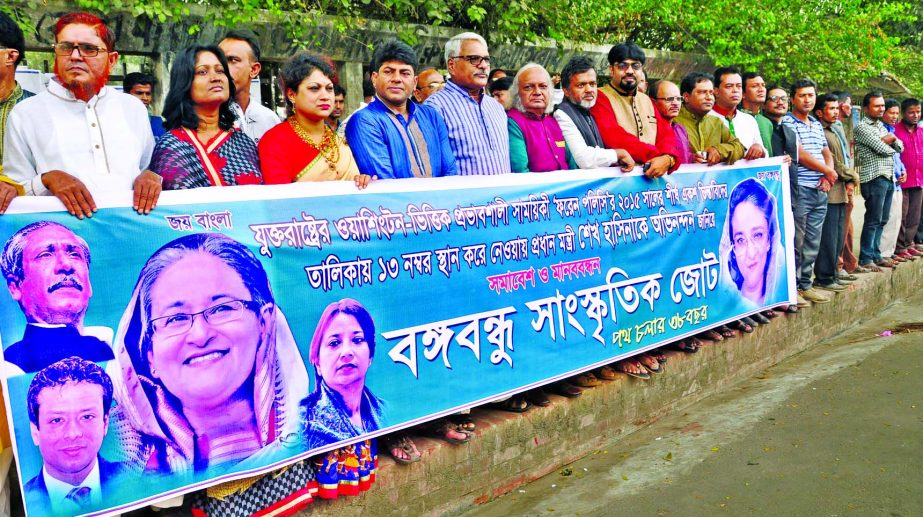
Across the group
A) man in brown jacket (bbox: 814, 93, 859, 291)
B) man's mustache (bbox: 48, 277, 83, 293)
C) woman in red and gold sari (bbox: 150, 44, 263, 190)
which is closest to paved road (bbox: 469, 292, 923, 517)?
man in brown jacket (bbox: 814, 93, 859, 291)

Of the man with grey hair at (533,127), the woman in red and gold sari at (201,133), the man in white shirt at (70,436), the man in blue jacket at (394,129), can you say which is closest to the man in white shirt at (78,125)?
the woman in red and gold sari at (201,133)

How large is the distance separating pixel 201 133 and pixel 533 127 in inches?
82.9

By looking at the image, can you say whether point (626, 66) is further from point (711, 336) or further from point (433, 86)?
point (711, 336)

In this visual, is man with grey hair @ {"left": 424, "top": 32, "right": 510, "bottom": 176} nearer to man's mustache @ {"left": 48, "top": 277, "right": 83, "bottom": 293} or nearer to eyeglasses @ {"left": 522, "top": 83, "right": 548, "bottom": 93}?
eyeglasses @ {"left": 522, "top": 83, "right": 548, "bottom": 93}

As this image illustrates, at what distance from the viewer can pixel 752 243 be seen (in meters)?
5.98

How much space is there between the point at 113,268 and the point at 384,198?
117cm

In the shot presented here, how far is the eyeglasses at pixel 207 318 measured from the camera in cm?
282

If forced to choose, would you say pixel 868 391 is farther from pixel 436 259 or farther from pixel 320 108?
pixel 320 108

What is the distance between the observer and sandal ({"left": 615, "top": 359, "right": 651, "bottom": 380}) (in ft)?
15.9

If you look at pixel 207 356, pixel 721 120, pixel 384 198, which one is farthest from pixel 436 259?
pixel 721 120

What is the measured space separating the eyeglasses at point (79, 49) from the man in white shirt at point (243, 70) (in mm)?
1137

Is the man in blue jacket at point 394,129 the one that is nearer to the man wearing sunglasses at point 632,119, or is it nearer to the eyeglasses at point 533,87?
the eyeglasses at point 533,87

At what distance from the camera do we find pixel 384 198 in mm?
3529

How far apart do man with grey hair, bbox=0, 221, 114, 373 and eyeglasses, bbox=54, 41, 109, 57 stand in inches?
27.7
